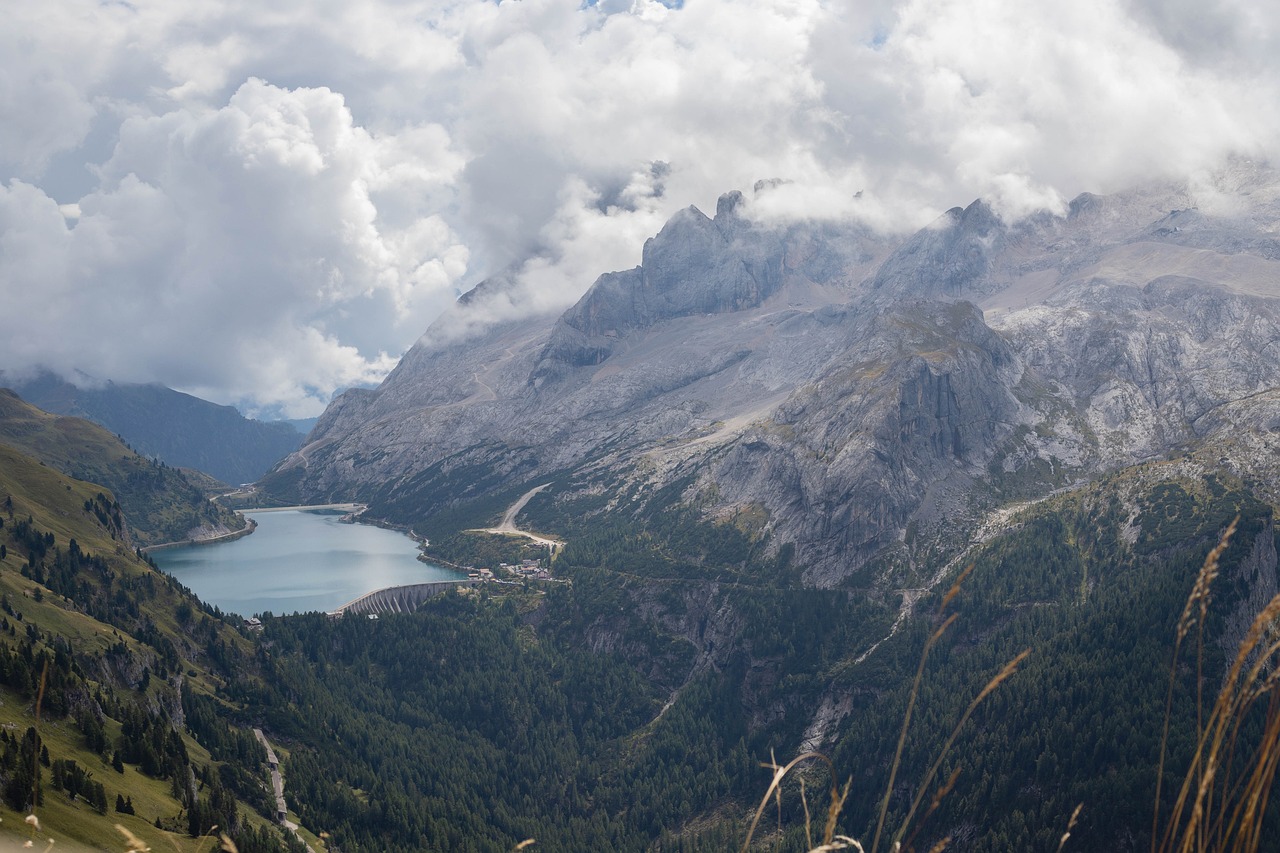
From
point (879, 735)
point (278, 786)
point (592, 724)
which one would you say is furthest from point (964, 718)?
point (592, 724)

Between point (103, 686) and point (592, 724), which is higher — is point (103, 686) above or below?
above

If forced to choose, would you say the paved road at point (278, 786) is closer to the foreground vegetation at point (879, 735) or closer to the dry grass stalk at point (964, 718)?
the foreground vegetation at point (879, 735)

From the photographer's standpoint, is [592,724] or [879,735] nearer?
[879,735]

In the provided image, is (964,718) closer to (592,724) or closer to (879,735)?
(879,735)

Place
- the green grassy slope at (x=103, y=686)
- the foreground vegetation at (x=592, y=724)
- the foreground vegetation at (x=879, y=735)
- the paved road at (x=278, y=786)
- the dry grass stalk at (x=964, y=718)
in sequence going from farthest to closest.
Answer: the foreground vegetation at (x=879, y=735)
the paved road at (x=278, y=786)
the foreground vegetation at (x=592, y=724)
the green grassy slope at (x=103, y=686)
the dry grass stalk at (x=964, y=718)

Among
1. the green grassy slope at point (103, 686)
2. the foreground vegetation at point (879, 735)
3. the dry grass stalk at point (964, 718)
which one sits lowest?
the foreground vegetation at point (879, 735)

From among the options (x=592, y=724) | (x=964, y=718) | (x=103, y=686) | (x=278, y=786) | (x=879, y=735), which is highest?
(x=964, y=718)

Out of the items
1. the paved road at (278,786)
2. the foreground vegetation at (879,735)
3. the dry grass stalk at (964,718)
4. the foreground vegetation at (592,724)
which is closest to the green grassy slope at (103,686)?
the foreground vegetation at (592,724)

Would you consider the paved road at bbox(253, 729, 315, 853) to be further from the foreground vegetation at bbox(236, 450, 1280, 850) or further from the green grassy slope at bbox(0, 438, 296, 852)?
the green grassy slope at bbox(0, 438, 296, 852)

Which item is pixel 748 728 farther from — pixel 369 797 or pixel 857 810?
pixel 369 797

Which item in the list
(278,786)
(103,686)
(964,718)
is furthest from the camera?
(278,786)

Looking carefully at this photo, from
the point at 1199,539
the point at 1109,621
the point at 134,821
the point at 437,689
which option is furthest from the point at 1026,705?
the point at 134,821
